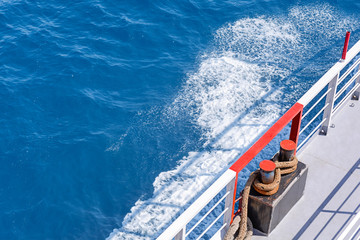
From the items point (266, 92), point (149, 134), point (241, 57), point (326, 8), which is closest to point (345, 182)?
point (149, 134)

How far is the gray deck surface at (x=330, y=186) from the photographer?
618cm

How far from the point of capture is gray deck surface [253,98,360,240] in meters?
6.18

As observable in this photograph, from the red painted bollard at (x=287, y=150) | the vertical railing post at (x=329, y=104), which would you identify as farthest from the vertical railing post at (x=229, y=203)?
the vertical railing post at (x=329, y=104)

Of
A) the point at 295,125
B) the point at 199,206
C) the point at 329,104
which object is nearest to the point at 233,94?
the point at 329,104

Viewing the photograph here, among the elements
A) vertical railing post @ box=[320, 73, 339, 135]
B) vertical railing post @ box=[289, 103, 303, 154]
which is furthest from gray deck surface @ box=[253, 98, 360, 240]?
vertical railing post @ box=[289, 103, 303, 154]

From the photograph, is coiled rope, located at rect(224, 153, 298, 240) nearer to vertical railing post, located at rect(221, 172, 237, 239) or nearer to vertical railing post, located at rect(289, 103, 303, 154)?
vertical railing post, located at rect(221, 172, 237, 239)

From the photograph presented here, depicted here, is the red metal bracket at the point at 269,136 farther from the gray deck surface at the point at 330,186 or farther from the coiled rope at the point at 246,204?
the gray deck surface at the point at 330,186

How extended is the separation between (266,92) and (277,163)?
11.1 m

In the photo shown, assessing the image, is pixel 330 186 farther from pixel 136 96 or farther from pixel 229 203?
pixel 136 96

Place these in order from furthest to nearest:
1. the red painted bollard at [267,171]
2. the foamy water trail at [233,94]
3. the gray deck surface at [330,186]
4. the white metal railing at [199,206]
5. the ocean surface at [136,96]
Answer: the ocean surface at [136,96] < the foamy water trail at [233,94] < the gray deck surface at [330,186] < the red painted bollard at [267,171] < the white metal railing at [199,206]

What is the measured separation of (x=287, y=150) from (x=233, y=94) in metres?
10.7

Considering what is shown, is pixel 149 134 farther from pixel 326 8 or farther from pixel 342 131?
pixel 326 8

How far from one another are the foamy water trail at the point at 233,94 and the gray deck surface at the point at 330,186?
6.21 meters

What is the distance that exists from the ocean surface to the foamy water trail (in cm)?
5
